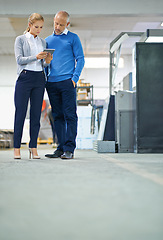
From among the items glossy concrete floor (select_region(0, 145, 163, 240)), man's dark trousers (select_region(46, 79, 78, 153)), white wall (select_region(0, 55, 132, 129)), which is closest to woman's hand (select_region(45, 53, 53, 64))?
man's dark trousers (select_region(46, 79, 78, 153))

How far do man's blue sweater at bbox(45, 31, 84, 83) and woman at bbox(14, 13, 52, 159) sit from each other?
0.11 metres

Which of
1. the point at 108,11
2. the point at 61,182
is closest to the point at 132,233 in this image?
the point at 61,182

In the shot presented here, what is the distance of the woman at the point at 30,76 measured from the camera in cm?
267

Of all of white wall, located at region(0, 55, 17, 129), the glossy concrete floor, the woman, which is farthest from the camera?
white wall, located at region(0, 55, 17, 129)

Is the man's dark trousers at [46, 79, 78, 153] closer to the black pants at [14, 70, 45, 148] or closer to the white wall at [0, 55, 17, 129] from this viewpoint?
the black pants at [14, 70, 45, 148]

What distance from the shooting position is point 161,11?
6645 mm

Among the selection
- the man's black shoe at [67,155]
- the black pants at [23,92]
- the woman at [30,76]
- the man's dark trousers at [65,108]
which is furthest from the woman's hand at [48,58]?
the man's black shoe at [67,155]

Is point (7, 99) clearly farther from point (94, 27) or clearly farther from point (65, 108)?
point (65, 108)

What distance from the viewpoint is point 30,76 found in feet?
8.80

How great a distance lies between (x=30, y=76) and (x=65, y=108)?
0.40 metres

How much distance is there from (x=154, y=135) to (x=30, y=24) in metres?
1.99

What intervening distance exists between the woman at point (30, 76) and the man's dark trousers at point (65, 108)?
0.50 ft

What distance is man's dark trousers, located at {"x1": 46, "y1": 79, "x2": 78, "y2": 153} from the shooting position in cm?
279

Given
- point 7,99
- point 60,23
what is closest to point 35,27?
point 60,23
